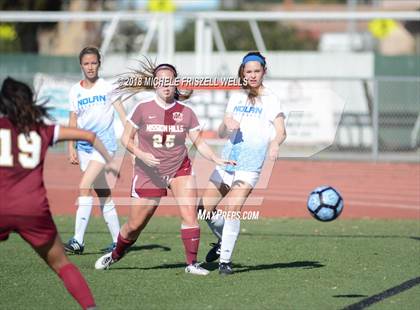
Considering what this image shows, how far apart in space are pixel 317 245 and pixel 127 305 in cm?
418

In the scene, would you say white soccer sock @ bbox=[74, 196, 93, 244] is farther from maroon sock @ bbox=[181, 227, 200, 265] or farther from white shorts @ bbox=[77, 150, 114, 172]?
maroon sock @ bbox=[181, 227, 200, 265]

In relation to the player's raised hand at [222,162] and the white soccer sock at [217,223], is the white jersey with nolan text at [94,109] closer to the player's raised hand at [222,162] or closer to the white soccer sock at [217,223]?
the white soccer sock at [217,223]

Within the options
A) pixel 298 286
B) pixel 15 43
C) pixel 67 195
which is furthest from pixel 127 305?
pixel 15 43

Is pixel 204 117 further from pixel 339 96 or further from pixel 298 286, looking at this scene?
pixel 298 286

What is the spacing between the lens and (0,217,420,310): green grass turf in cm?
839

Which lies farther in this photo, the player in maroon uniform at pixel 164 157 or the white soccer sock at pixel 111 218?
the white soccer sock at pixel 111 218

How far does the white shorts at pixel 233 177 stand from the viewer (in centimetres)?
984

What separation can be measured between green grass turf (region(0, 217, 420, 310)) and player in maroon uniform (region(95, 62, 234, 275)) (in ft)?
1.52

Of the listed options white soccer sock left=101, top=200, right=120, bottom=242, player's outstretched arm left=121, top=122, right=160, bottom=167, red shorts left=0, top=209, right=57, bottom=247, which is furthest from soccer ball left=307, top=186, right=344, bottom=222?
red shorts left=0, top=209, right=57, bottom=247

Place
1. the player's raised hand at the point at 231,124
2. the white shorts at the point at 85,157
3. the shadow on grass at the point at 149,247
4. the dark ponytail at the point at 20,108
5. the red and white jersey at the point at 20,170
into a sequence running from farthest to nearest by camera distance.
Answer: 1. the shadow on grass at the point at 149,247
2. the white shorts at the point at 85,157
3. the player's raised hand at the point at 231,124
4. the dark ponytail at the point at 20,108
5. the red and white jersey at the point at 20,170

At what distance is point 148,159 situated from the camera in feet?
30.2

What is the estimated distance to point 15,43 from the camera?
167 feet

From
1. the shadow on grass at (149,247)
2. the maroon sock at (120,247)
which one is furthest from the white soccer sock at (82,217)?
the maroon sock at (120,247)

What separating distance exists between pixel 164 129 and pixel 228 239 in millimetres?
1285
